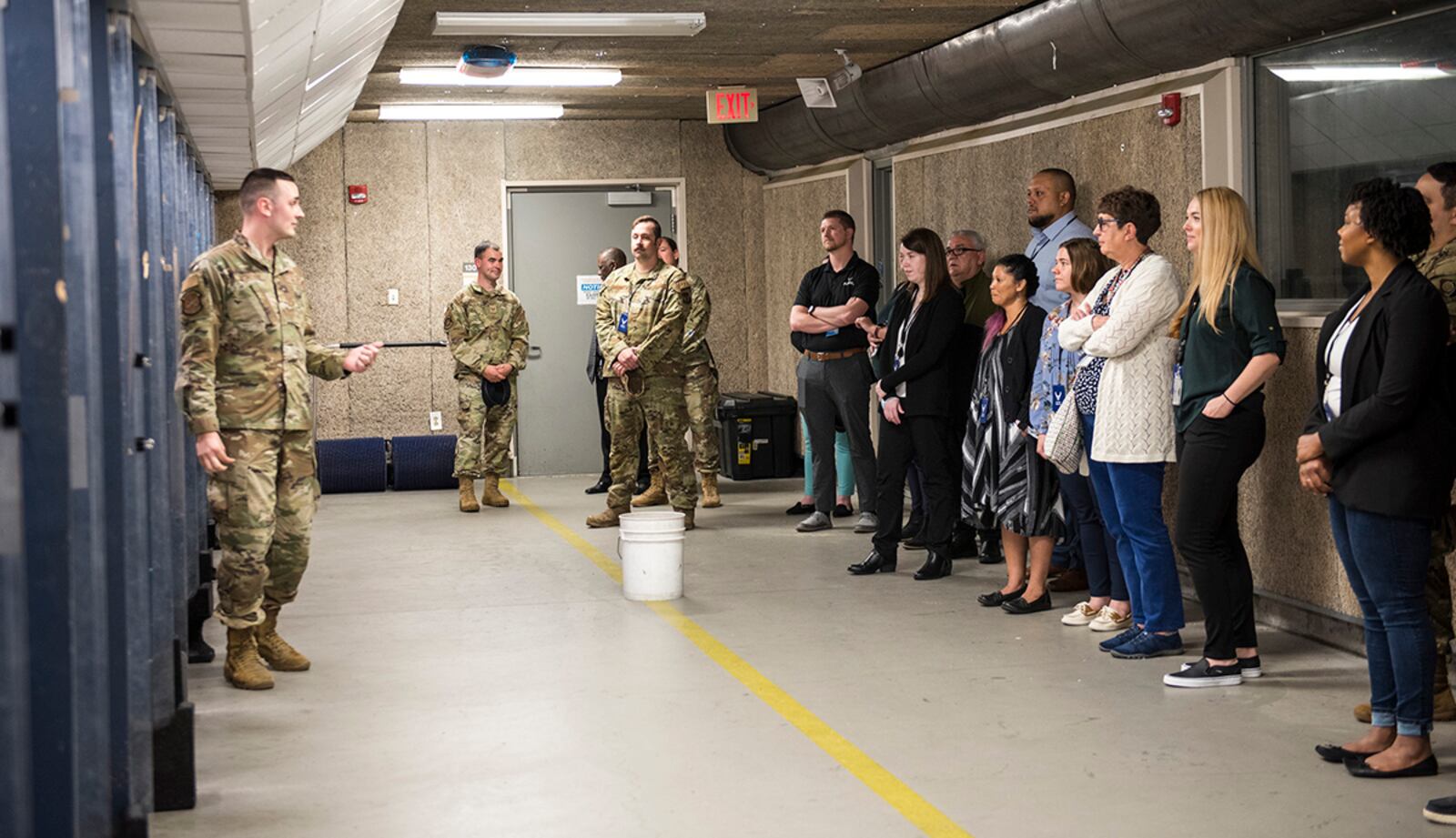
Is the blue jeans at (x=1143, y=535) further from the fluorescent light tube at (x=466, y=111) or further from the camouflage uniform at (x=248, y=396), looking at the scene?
→ the fluorescent light tube at (x=466, y=111)

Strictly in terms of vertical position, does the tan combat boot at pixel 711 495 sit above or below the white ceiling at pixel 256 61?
below

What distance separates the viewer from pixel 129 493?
3809 mm

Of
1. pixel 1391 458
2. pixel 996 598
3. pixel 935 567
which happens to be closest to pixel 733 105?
pixel 935 567

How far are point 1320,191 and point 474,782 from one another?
419 centimetres

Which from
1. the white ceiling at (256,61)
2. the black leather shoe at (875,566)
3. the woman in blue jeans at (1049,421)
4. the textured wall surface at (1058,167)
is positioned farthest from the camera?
the black leather shoe at (875,566)

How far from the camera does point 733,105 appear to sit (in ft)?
36.2

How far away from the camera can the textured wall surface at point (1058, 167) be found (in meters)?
7.03

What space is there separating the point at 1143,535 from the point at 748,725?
5.61 ft

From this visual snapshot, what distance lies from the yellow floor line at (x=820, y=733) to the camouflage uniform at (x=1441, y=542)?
1.71 m

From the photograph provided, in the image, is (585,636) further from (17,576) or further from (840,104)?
(840,104)

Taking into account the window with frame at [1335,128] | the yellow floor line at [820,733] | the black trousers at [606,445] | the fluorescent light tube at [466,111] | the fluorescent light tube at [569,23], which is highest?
the fluorescent light tube at [466,111]

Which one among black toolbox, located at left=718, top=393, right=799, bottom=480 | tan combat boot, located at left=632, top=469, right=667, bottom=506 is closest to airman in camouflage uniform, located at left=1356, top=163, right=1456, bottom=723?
tan combat boot, located at left=632, top=469, right=667, bottom=506

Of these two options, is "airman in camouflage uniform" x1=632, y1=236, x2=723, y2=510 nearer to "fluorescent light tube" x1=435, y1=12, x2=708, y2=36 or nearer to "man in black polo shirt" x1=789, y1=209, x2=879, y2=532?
"man in black polo shirt" x1=789, y1=209, x2=879, y2=532

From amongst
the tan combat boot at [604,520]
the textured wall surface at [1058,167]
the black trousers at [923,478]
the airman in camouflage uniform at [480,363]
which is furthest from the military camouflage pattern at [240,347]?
the airman in camouflage uniform at [480,363]
